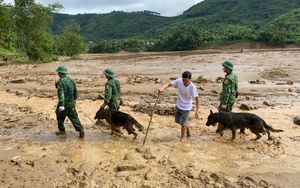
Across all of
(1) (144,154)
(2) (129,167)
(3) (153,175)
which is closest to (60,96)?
(1) (144,154)

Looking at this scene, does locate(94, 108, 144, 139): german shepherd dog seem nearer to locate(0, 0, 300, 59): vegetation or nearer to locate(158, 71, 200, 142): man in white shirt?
locate(158, 71, 200, 142): man in white shirt

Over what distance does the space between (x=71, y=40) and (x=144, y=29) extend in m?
88.2

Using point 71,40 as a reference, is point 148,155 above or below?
below

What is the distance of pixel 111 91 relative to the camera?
6637mm

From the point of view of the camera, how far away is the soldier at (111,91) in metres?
6.53

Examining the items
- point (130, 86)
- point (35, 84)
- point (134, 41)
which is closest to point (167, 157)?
point (130, 86)

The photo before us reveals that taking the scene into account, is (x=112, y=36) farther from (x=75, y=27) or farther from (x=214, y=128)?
(x=214, y=128)

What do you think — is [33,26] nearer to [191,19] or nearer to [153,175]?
[153,175]

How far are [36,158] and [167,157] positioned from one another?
2.51 m

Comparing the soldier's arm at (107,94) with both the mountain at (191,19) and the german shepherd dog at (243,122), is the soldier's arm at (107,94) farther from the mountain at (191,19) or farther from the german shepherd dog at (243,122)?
the mountain at (191,19)

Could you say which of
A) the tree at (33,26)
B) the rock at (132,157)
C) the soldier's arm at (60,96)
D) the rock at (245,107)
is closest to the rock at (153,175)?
the rock at (132,157)

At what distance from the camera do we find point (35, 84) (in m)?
15.1

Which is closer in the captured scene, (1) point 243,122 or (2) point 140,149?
(2) point 140,149

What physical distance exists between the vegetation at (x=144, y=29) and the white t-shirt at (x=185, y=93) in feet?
80.9
